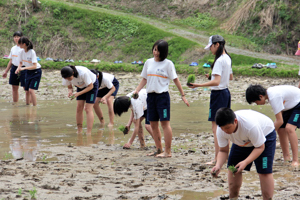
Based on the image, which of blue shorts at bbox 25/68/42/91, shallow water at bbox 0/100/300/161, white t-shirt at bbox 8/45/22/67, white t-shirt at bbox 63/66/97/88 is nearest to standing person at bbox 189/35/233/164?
shallow water at bbox 0/100/300/161

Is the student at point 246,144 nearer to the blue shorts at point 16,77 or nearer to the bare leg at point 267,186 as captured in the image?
the bare leg at point 267,186

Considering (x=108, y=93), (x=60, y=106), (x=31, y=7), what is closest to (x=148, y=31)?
(x=31, y=7)

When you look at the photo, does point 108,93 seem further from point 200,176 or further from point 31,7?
point 31,7

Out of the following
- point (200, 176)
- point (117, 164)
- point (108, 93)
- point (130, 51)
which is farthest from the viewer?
point (130, 51)

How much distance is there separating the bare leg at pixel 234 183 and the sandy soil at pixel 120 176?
139 mm

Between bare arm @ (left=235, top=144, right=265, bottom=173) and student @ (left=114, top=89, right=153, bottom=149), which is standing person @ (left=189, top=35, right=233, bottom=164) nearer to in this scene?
student @ (left=114, top=89, right=153, bottom=149)

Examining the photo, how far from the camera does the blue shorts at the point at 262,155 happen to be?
394cm

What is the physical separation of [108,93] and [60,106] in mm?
3711

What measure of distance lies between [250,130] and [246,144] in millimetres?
244

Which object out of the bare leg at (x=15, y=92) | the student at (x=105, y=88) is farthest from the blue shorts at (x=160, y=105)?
the bare leg at (x=15, y=92)

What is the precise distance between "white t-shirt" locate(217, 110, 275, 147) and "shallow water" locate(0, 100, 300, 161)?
3090mm

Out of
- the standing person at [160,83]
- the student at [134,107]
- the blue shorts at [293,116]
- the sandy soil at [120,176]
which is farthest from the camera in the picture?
the student at [134,107]

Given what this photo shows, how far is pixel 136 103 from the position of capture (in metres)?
6.33

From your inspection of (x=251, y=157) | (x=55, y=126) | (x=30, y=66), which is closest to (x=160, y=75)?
(x=251, y=157)
